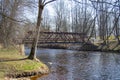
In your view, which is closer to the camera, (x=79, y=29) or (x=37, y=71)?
(x=37, y=71)

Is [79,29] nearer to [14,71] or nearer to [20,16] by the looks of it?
[20,16]

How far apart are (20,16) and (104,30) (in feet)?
134

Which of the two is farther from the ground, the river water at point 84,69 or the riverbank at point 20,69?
the riverbank at point 20,69

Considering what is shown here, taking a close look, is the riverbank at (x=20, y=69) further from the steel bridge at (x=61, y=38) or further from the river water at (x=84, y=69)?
the steel bridge at (x=61, y=38)

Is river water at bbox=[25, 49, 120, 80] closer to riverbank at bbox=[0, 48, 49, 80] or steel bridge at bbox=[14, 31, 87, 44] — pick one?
riverbank at bbox=[0, 48, 49, 80]

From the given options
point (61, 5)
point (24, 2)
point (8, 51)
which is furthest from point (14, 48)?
point (61, 5)

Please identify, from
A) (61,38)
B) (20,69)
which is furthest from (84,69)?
(61,38)

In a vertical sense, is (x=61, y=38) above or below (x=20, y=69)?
above

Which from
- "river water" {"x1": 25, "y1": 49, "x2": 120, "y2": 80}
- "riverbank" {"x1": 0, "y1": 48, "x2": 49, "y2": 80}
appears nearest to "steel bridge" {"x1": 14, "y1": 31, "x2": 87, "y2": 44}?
"river water" {"x1": 25, "y1": 49, "x2": 120, "y2": 80}

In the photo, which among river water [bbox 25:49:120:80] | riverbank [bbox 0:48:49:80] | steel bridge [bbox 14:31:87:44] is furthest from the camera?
steel bridge [bbox 14:31:87:44]

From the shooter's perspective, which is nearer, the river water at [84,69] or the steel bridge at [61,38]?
the river water at [84,69]

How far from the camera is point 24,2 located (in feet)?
75.9

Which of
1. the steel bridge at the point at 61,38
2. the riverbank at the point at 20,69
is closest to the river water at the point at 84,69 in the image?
the riverbank at the point at 20,69

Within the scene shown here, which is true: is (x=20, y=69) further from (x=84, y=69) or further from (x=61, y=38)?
(x=61, y=38)
